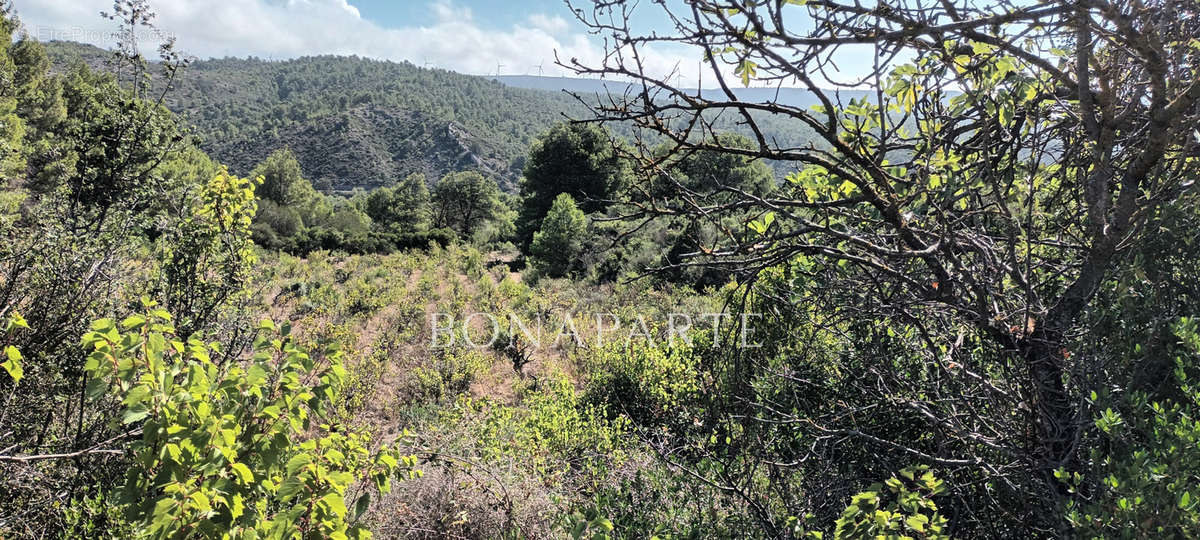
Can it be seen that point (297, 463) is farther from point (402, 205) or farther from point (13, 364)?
point (402, 205)

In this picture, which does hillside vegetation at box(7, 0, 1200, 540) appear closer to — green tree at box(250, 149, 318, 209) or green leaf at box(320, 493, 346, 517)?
green leaf at box(320, 493, 346, 517)

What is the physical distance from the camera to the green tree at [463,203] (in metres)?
34.0

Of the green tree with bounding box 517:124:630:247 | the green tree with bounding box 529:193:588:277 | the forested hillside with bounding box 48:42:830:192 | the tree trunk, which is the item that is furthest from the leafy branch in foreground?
the forested hillside with bounding box 48:42:830:192

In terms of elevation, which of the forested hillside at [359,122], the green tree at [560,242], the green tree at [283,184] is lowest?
the green tree at [560,242]

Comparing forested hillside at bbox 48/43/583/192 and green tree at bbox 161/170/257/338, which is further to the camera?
forested hillside at bbox 48/43/583/192

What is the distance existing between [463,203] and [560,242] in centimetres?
1833

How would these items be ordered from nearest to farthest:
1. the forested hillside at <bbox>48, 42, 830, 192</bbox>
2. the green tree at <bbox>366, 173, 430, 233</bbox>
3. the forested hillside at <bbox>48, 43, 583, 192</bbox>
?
1. the green tree at <bbox>366, 173, 430, 233</bbox>
2. the forested hillside at <bbox>48, 42, 830, 192</bbox>
3. the forested hillside at <bbox>48, 43, 583, 192</bbox>

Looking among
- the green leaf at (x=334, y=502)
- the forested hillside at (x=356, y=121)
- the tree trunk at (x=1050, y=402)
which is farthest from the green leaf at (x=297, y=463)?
the forested hillside at (x=356, y=121)

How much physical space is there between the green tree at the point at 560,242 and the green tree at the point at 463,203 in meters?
16.8

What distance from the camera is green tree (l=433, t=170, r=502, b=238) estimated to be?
3397cm

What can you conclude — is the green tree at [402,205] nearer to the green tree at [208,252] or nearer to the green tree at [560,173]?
the green tree at [560,173]

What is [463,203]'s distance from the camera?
34.1 meters

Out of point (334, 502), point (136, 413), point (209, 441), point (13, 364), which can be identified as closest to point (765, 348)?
point (334, 502)

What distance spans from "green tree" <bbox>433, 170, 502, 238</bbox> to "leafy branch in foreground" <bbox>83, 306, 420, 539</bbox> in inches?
1293
